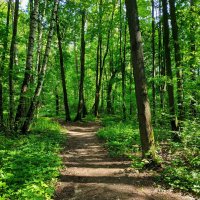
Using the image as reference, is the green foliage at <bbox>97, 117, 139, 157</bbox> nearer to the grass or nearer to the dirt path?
the grass

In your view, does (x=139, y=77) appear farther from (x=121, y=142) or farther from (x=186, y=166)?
(x=121, y=142)

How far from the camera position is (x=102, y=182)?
7.06m

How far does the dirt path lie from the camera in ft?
20.2

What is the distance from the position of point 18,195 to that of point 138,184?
3.03 metres

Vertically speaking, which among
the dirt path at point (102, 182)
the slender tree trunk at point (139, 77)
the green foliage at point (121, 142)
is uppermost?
the slender tree trunk at point (139, 77)

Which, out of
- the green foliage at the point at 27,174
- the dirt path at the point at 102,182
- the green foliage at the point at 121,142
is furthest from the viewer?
the green foliage at the point at 121,142

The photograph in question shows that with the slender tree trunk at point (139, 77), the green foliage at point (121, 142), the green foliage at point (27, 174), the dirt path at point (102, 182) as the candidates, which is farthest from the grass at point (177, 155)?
the green foliage at point (27, 174)

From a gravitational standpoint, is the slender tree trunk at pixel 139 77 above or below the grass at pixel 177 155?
above

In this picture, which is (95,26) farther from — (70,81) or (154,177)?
(154,177)

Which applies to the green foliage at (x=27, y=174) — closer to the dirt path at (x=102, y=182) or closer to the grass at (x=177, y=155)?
the dirt path at (x=102, y=182)

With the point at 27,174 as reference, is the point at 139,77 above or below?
above

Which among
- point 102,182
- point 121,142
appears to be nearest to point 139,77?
point 102,182

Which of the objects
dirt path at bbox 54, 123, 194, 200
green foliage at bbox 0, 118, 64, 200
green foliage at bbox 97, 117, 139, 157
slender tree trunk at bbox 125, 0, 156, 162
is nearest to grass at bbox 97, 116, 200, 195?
green foliage at bbox 97, 117, 139, 157

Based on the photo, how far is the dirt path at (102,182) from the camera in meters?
6.17
